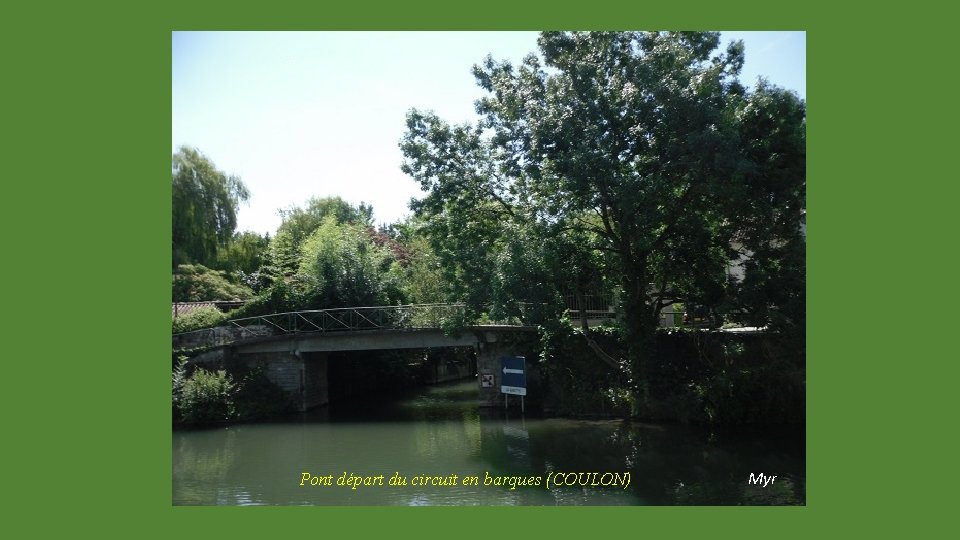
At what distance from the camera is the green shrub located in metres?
26.6

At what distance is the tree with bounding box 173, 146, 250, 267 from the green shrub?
2.13 m

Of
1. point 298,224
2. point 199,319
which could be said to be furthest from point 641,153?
point 298,224

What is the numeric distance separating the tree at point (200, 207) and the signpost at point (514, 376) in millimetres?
13210

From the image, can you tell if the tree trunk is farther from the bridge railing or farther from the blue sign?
the bridge railing

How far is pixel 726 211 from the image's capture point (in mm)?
19781

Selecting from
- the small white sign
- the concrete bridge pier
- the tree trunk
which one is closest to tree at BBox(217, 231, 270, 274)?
the concrete bridge pier

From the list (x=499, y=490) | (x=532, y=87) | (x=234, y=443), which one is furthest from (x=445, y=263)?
(x=499, y=490)

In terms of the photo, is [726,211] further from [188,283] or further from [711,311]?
[188,283]

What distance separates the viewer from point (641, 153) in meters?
20.3

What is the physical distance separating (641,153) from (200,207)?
61.2 feet

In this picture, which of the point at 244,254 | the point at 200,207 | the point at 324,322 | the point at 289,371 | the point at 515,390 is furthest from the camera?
the point at 244,254

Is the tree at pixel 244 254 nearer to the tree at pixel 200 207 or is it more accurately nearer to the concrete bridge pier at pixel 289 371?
the tree at pixel 200 207

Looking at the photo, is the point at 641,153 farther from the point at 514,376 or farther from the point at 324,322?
the point at 324,322

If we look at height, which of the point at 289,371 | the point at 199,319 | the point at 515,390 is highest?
the point at 199,319
